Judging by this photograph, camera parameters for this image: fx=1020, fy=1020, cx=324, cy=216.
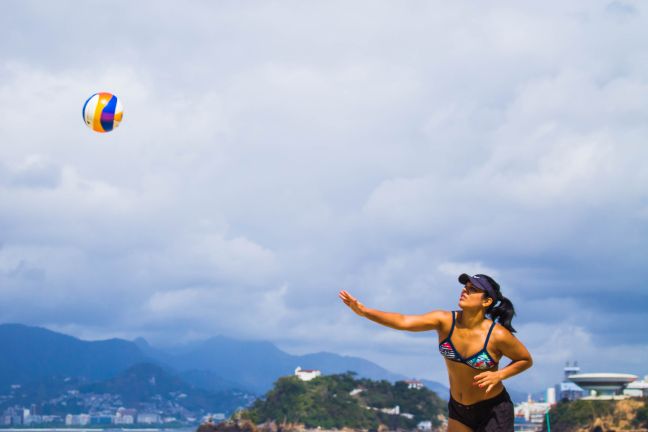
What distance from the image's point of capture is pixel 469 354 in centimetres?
1119

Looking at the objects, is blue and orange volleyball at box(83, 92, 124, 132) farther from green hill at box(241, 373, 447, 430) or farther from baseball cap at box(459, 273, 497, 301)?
green hill at box(241, 373, 447, 430)

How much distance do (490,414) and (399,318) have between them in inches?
62.6

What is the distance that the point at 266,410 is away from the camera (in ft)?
561

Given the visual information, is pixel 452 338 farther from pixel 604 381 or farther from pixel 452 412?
pixel 604 381

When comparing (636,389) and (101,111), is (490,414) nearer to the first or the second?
(101,111)

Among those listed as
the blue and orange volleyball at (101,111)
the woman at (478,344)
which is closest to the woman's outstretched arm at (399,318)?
the woman at (478,344)

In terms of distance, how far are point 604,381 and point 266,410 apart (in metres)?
56.9

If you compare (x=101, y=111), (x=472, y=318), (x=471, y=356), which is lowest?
(x=471, y=356)

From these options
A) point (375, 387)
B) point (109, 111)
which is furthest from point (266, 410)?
point (109, 111)

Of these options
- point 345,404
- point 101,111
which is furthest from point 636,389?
point 101,111

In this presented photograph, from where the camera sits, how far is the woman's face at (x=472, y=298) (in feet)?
36.5

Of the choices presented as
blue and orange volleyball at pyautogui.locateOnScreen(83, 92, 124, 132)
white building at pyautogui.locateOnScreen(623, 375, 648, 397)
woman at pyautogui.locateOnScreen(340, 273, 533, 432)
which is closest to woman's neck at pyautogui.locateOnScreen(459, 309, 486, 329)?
woman at pyautogui.locateOnScreen(340, 273, 533, 432)

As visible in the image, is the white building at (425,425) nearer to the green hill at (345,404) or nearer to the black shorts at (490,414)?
the green hill at (345,404)

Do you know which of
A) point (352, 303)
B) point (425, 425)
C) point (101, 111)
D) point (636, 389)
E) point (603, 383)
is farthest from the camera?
point (425, 425)
